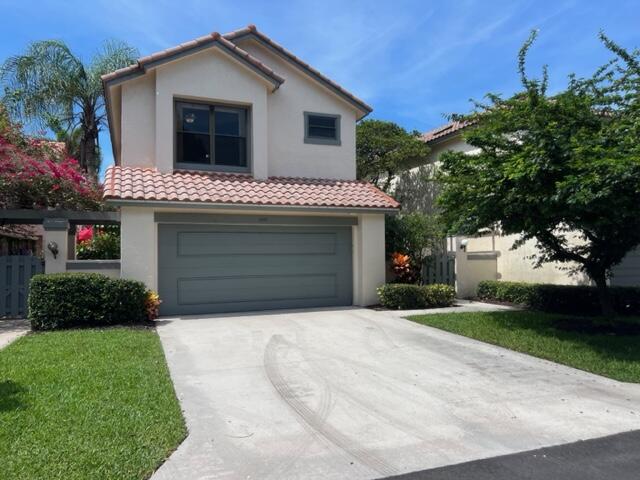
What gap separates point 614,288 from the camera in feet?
39.8

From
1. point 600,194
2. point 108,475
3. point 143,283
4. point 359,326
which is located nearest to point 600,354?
→ point 600,194

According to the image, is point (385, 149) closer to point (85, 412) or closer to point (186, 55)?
point (186, 55)

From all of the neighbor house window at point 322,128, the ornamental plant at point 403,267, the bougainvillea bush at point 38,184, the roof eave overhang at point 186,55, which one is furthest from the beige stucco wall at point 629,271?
the bougainvillea bush at point 38,184

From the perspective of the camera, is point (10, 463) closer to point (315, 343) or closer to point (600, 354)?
point (315, 343)

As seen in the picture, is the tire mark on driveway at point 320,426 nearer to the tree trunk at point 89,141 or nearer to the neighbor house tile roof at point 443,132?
the neighbor house tile roof at point 443,132

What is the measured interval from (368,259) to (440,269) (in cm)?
320

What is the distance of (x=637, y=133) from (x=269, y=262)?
8340mm

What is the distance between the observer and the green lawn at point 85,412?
3.86m

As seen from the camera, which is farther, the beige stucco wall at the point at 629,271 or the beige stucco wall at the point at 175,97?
the beige stucco wall at the point at 629,271

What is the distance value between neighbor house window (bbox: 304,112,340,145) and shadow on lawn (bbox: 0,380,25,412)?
10.5m

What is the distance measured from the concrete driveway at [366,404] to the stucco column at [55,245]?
381 cm

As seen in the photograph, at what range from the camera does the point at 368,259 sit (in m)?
13.3

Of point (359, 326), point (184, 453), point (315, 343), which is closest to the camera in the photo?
point (184, 453)

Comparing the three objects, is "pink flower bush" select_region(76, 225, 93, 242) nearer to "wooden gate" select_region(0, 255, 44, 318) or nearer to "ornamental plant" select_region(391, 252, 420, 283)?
"wooden gate" select_region(0, 255, 44, 318)
